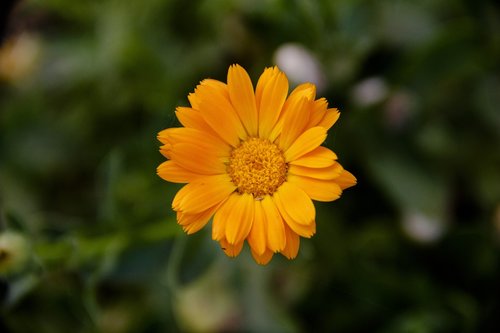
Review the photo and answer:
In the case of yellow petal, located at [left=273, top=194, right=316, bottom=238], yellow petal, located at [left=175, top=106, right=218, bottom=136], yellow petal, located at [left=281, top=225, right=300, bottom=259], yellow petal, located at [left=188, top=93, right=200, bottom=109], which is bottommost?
yellow petal, located at [left=281, top=225, right=300, bottom=259]

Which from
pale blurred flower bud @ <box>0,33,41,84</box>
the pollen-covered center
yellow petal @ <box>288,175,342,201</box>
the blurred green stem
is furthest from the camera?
pale blurred flower bud @ <box>0,33,41,84</box>

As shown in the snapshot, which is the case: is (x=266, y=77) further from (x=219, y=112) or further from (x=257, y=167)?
(x=257, y=167)

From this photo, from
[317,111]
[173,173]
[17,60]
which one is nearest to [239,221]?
[173,173]

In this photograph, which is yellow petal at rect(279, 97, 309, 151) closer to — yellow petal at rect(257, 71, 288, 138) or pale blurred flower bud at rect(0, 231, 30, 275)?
yellow petal at rect(257, 71, 288, 138)

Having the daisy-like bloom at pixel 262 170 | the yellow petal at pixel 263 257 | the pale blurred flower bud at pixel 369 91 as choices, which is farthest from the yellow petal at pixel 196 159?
the pale blurred flower bud at pixel 369 91

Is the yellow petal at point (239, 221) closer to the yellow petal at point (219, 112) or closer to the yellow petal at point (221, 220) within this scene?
the yellow petal at point (221, 220)

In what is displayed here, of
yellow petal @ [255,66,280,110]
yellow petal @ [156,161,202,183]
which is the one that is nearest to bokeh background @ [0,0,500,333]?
yellow petal @ [156,161,202,183]

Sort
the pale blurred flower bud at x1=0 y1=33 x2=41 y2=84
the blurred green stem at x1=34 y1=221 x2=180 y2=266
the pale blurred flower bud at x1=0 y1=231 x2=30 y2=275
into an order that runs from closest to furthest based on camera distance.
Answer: the pale blurred flower bud at x1=0 y1=231 x2=30 y2=275 → the blurred green stem at x1=34 y1=221 x2=180 y2=266 → the pale blurred flower bud at x1=0 y1=33 x2=41 y2=84
